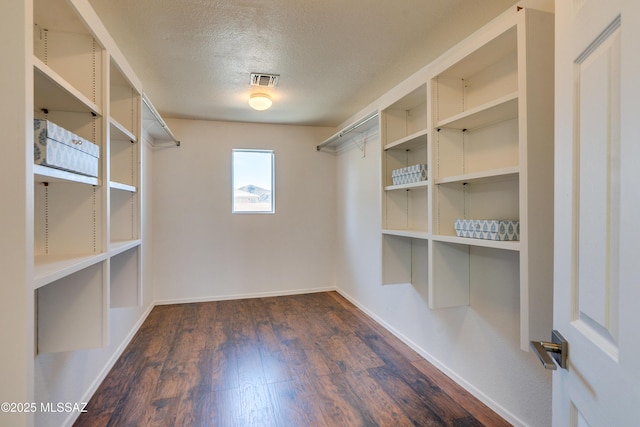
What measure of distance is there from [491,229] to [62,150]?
6.67ft

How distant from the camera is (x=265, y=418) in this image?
1.94 meters

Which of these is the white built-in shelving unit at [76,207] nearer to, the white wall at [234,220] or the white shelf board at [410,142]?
the white shelf board at [410,142]

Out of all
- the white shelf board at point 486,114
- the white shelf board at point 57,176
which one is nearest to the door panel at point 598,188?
the white shelf board at point 486,114

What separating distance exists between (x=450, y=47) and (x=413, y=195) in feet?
3.84

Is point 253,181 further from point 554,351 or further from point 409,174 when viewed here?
point 554,351

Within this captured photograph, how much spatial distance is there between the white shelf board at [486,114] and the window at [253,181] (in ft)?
9.83

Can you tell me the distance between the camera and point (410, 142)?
2.50 meters

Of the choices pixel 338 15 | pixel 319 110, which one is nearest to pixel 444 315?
pixel 338 15

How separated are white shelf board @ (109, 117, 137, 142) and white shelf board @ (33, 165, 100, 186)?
1.36 feet

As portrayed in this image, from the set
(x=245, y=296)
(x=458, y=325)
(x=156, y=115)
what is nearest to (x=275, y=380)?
(x=458, y=325)

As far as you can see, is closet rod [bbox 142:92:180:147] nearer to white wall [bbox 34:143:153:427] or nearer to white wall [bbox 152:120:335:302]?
white wall [bbox 152:120:335:302]

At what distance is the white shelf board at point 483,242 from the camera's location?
1535 mm

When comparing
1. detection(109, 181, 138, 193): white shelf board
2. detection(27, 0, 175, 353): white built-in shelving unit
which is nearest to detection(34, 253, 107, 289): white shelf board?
detection(27, 0, 175, 353): white built-in shelving unit

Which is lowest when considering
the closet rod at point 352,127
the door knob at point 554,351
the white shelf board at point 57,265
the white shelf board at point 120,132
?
the door knob at point 554,351
